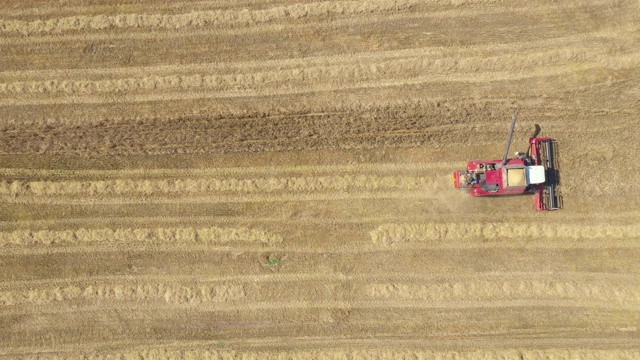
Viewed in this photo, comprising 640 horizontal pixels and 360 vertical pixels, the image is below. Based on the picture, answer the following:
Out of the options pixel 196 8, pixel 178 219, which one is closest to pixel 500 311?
pixel 178 219

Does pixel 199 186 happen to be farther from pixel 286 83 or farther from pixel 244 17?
pixel 244 17

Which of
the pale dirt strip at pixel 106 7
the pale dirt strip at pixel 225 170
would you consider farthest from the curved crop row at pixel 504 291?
the pale dirt strip at pixel 106 7

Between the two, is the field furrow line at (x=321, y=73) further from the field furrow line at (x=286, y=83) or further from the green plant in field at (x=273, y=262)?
the green plant in field at (x=273, y=262)

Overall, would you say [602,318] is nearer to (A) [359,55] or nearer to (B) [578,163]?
(B) [578,163]

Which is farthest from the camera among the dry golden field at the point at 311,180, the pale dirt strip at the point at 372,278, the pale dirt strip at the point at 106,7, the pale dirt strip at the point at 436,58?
the pale dirt strip at the point at 106,7

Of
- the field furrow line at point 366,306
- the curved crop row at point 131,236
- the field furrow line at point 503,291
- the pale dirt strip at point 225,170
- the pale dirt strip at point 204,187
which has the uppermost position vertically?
the pale dirt strip at point 225,170

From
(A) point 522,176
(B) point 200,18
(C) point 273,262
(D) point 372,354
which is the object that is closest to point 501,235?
(A) point 522,176

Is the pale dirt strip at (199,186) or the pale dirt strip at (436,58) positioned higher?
the pale dirt strip at (436,58)
